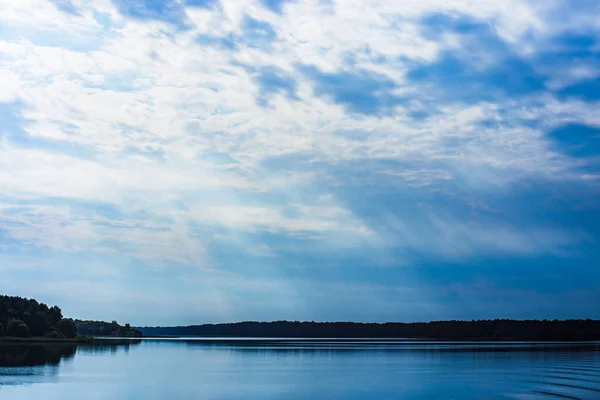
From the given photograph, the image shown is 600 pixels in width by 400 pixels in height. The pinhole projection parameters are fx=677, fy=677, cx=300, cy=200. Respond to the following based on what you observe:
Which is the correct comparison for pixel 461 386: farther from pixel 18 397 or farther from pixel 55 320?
pixel 55 320

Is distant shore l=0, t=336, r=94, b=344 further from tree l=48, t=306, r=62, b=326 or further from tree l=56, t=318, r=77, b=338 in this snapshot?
tree l=48, t=306, r=62, b=326

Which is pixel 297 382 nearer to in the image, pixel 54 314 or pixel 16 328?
pixel 16 328

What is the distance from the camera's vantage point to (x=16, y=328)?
132875mm

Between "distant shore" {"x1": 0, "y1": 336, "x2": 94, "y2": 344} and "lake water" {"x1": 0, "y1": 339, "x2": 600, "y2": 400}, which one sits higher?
"distant shore" {"x1": 0, "y1": 336, "x2": 94, "y2": 344}

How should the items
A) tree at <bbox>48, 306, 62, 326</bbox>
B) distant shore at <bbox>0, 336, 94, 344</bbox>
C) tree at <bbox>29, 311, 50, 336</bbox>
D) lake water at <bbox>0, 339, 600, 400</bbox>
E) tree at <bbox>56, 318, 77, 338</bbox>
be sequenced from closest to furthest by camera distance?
1. lake water at <bbox>0, 339, 600, 400</bbox>
2. distant shore at <bbox>0, 336, 94, 344</bbox>
3. tree at <bbox>29, 311, 50, 336</bbox>
4. tree at <bbox>48, 306, 62, 326</bbox>
5. tree at <bbox>56, 318, 77, 338</bbox>

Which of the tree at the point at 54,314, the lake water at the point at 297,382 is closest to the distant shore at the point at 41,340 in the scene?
the tree at the point at 54,314

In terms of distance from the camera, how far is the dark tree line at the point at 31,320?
5266 inches

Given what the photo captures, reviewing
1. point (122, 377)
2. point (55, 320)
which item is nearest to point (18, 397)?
point (122, 377)

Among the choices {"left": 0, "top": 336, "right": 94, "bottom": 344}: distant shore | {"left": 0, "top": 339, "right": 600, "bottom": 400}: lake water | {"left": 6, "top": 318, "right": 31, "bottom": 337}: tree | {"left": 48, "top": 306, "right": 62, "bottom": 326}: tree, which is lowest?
{"left": 0, "top": 339, "right": 600, "bottom": 400}: lake water

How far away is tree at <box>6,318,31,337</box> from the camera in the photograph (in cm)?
13288

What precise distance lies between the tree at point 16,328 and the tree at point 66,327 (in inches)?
597

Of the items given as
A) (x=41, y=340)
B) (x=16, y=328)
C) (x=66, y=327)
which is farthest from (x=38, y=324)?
(x=16, y=328)

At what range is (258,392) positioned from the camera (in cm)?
4606

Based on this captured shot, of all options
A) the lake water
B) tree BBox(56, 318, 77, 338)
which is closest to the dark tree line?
tree BBox(56, 318, 77, 338)
